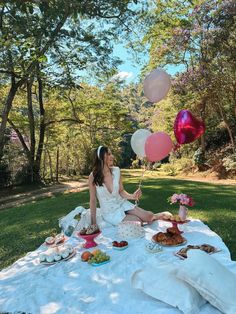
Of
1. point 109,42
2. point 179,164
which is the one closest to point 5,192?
point 109,42

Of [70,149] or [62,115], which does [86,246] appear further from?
[70,149]

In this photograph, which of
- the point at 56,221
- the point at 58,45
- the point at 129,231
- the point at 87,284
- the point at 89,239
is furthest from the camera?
the point at 58,45

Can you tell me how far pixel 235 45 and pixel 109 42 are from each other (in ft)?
18.3

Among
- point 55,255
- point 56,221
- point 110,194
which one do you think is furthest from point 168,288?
point 56,221

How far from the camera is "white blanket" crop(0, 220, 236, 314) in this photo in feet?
7.24

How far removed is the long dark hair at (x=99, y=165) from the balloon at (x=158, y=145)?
1.87ft

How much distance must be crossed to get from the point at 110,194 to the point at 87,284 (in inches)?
61.7

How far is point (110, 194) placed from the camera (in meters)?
4.03

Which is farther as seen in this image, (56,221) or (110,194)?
(56,221)

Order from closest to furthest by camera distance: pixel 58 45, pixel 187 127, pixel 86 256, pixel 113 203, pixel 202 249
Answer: pixel 202 249
pixel 86 256
pixel 187 127
pixel 113 203
pixel 58 45

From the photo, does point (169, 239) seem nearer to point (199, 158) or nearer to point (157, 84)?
point (157, 84)

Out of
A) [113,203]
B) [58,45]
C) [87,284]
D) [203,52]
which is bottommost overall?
[87,284]

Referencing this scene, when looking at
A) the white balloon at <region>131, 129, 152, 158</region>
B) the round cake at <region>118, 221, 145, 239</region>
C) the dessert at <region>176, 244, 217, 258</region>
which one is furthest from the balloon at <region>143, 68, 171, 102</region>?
the dessert at <region>176, 244, 217, 258</region>

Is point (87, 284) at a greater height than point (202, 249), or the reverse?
point (202, 249)
